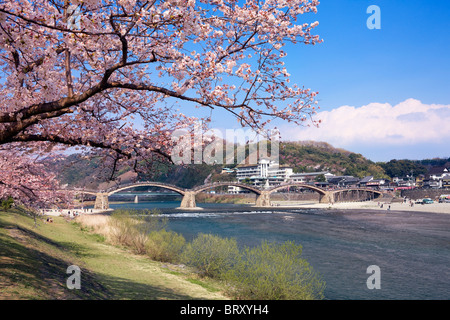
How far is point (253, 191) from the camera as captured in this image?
101938mm

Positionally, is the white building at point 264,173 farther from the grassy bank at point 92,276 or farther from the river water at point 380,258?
the grassy bank at point 92,276

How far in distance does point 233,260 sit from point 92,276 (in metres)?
8.03

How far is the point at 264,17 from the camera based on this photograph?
6.67m

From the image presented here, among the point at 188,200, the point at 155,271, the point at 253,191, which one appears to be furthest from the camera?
the point at 253,191

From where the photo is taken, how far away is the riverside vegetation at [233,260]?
12.8m

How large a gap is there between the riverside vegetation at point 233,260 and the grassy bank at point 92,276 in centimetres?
82

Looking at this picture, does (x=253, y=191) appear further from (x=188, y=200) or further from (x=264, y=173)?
(x=264, y=173)

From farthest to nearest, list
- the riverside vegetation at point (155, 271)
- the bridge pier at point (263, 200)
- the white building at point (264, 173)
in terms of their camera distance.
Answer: the white building at point (264, 173), the bridge pier at point (263, 200), the riverside vegetation at point (155, 271)

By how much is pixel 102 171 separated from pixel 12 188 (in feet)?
24.7

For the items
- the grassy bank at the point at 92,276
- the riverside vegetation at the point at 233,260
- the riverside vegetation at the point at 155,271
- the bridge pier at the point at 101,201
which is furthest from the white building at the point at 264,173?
the grassy bank at the point at 92,276

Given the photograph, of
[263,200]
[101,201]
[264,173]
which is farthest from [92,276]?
[264,173]

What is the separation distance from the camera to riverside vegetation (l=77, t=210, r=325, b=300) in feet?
42.1
